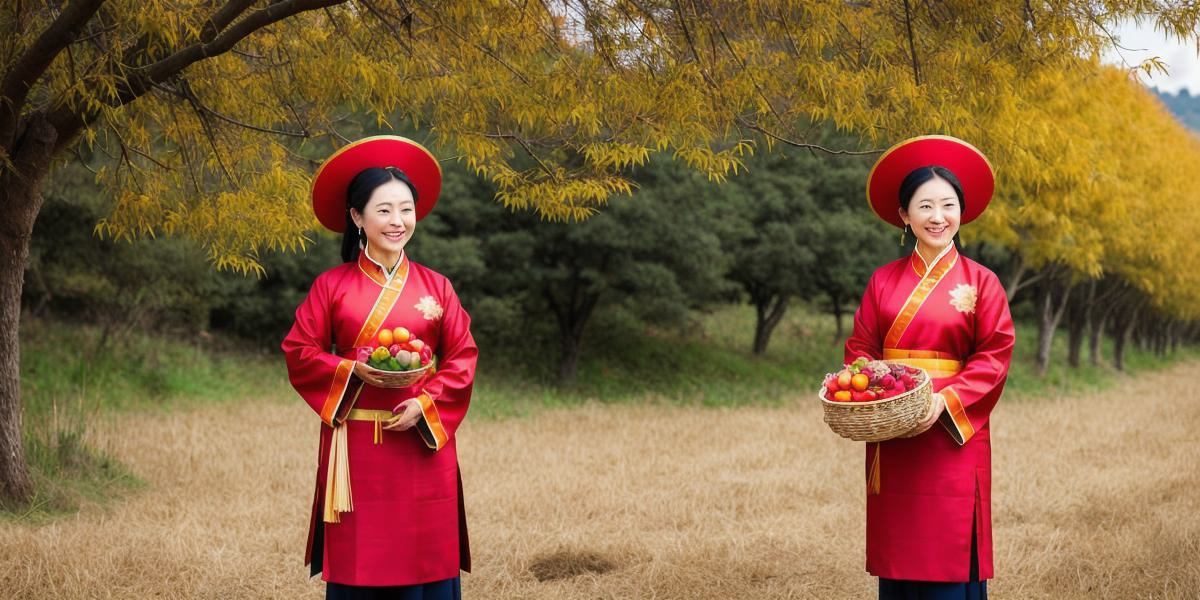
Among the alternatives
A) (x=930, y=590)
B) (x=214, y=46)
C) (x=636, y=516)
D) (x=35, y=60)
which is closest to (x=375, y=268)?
(x=214, y=46)

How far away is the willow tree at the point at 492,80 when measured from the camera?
182 inches

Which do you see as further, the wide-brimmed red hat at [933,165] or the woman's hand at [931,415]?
the wide-brimmed red hat at [933,165]

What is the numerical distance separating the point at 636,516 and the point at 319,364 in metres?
3.70

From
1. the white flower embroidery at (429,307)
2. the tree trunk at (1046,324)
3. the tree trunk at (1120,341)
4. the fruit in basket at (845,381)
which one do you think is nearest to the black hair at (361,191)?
the white flower embroidery at (429,307)

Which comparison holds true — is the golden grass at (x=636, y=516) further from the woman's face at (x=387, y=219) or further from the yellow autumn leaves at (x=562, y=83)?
the woman's face at (x=387, y=219)

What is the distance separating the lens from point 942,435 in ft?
11.3

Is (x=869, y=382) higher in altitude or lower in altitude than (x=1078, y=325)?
lower

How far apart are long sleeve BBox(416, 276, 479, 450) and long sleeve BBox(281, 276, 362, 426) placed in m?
0.25

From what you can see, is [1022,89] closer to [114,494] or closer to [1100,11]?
[1100,11]

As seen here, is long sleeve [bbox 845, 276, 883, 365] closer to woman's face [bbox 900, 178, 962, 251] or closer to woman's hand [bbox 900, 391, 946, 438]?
woman's face [bbox 900, 178, 962, 251]

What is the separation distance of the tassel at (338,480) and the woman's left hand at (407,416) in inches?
6.9

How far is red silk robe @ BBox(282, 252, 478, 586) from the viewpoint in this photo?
134 inches

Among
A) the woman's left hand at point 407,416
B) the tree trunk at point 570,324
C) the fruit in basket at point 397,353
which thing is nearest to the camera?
the fruit in basket at point 397,353

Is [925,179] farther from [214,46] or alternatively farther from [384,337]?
[214,46]
